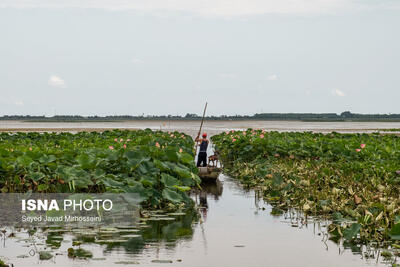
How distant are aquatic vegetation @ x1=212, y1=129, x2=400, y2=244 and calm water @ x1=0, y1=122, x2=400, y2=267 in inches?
23.2

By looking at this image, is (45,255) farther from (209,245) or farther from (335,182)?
(335,182)

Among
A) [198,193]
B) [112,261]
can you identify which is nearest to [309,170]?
[198,193]

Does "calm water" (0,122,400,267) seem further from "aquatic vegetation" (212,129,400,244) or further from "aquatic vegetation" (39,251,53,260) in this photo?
"aquatic vegetation" (212,129,400,244)

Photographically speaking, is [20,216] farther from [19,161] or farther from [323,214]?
[323,214]

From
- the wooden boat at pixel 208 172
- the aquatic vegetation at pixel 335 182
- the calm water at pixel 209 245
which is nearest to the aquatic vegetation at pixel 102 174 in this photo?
the calm water at pixel 209 245

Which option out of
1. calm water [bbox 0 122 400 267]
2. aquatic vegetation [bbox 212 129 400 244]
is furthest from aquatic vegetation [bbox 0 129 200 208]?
aquatic vegetation [bbox 212 129 400 244]

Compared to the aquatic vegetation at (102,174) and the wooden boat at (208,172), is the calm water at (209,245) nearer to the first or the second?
the aquatic vegetation at (102,174)

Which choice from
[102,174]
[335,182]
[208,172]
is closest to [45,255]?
[102,174]

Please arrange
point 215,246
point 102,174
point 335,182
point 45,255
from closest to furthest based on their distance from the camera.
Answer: point 45,255 < point 215,246 < point 102,174 < point 335,182

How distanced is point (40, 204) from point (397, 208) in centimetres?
736

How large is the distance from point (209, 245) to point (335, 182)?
605cm

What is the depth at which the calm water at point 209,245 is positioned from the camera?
780 centimetres

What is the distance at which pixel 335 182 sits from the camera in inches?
542

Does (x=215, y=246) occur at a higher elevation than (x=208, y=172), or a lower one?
lower
